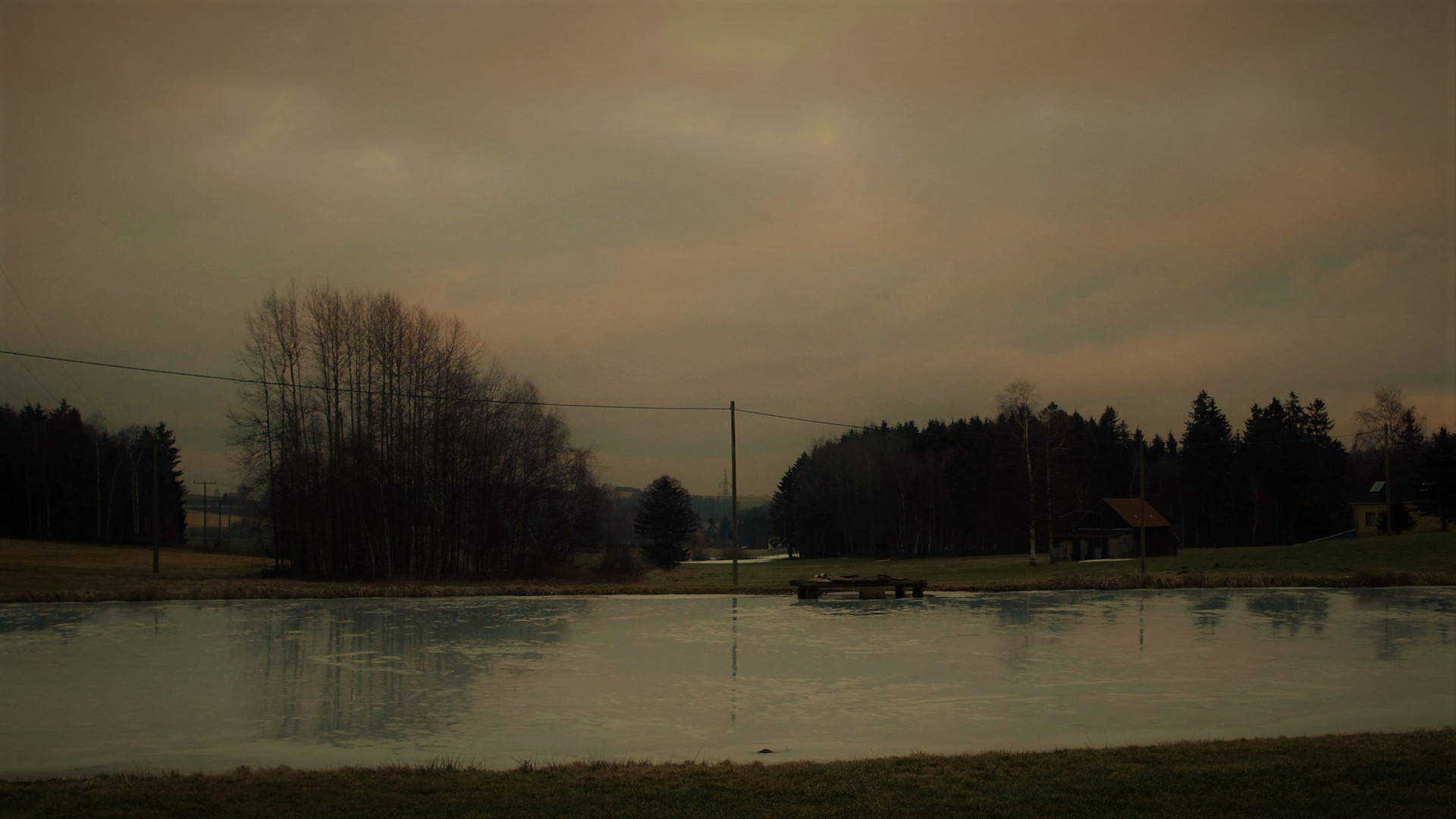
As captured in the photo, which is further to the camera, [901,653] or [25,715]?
[901,653]

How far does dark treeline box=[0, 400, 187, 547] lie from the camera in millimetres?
82000

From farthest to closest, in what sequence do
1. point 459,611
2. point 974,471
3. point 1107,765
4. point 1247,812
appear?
point 974,471, point 459,611, point 1107,765, point 1247,812

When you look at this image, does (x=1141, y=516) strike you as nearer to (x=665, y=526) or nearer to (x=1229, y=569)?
(x=1229, y=569)

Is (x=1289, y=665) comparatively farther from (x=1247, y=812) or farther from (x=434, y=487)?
(x=434, y=487)

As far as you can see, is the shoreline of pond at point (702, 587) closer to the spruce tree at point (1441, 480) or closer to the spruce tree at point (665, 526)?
the spruce tree at point (1441, 480)

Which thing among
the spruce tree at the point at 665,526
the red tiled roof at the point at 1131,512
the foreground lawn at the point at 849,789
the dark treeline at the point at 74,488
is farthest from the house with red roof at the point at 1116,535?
the dark treeline at the point at 74,488

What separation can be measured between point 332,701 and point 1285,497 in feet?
296

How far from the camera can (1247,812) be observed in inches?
275

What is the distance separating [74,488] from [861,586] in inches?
3035

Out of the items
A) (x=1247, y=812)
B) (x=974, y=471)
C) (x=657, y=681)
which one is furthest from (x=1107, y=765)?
(x=974, y=471)

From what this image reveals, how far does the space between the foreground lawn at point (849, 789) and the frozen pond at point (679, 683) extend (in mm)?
830

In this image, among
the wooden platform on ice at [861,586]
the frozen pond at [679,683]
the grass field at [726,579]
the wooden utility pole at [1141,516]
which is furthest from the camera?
the wooden utility pole at [1141,516]

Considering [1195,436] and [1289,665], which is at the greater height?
[1195,436]

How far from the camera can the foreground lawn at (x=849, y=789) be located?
7055 millimetres
